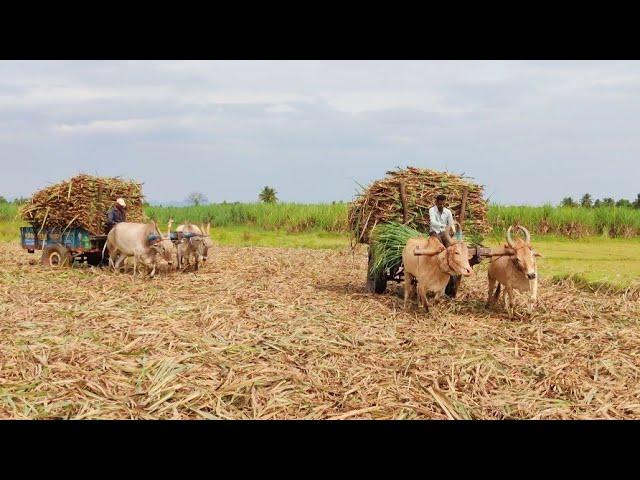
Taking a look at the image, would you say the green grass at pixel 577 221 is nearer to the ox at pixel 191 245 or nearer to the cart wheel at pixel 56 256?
the ox at pixel 191 245

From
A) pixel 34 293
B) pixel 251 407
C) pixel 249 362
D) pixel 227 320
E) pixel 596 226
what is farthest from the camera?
pixel 596 226

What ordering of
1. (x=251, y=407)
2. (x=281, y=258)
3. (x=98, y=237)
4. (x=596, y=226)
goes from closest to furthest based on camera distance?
(x=251, y=407) → (x=98, y=237) → (x=281, y=258) → (x=596, y=226)

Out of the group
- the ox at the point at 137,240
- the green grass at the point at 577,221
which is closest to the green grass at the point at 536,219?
the green grass at the point at 577,221

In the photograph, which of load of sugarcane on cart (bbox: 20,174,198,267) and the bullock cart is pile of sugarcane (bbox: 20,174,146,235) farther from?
the bullock cart

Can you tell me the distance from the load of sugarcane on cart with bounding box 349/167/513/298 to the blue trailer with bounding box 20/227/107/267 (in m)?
6.13

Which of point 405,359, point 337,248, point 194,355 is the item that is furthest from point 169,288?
point 337,248

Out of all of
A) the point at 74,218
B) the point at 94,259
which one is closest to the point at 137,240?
the point at 74,218

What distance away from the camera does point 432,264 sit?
895cm

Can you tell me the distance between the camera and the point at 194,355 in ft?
22.1

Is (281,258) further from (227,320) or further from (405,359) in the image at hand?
(405,359)

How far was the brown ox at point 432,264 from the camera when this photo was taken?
852 cm

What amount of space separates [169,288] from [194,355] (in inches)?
186

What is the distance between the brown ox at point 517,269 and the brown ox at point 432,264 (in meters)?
0.69

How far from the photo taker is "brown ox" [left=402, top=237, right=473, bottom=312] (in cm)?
852
